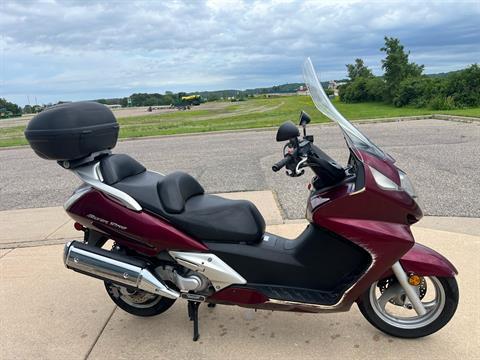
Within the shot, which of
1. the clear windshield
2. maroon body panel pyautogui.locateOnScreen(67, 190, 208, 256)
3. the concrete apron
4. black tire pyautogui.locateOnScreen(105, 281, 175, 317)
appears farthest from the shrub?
maroon body panel pyautogui.locateOnScreen(67, 190, 208, 256)

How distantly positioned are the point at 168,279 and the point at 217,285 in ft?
1.04

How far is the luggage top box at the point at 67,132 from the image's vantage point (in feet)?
8.70

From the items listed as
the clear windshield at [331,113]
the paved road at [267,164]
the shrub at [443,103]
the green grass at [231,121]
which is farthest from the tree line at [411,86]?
the clear windshield at [331,113]

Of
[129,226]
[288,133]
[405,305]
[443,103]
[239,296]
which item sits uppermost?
[288,133]

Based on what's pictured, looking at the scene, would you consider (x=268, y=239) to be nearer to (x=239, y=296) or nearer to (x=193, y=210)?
(x=239, y=296)

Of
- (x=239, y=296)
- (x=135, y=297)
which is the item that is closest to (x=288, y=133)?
(x=239, y=296)

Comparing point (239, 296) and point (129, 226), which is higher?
point (129, 226)

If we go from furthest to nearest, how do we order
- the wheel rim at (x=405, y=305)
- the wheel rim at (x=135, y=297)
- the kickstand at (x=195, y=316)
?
the wheel rim at (x=135, y=297), the kickstand at (x=195, y=316), the wheel rim at (x=405, y=305)

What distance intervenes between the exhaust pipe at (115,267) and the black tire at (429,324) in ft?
3.76

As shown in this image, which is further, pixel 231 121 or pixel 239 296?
pixel 231 121

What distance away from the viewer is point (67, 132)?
2645 mm

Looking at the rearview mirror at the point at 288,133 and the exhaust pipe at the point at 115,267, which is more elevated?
the rearview mirror at the point at 288,133

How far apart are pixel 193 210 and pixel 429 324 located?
156 centimetres

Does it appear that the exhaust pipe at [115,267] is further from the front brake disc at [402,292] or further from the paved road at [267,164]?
the paved road at [267,164]
